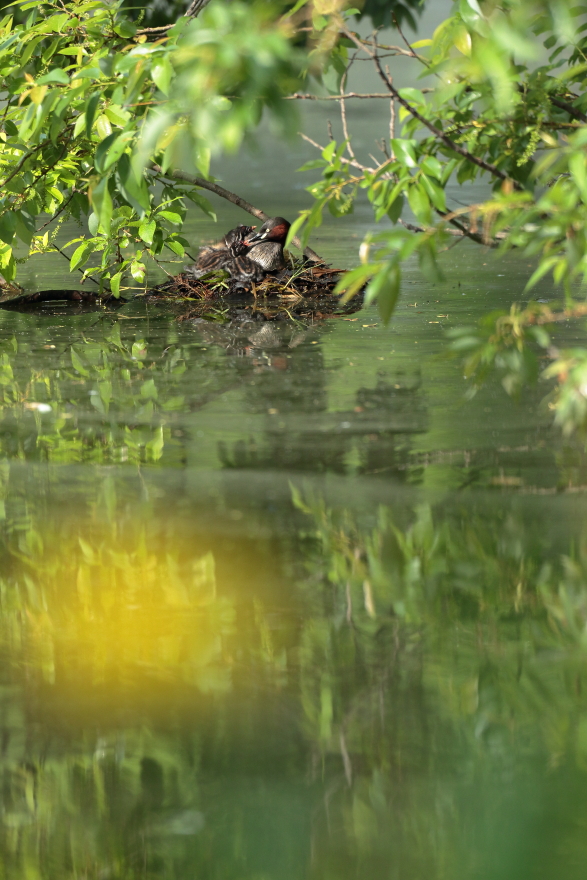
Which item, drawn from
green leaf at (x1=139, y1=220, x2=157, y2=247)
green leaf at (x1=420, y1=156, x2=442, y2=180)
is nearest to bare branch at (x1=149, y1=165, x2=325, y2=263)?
green leaf at (x1=139, y1=220, x2=157, y2=247)

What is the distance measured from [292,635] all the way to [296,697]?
18 centimetres

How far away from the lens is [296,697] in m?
1.55

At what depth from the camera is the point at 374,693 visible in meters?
1.55

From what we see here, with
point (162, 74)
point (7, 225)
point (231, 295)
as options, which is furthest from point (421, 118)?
point (231, 295)

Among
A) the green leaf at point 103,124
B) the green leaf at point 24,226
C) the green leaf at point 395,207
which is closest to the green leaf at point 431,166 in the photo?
the green leaf at point 395,207

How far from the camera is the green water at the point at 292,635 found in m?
1.29

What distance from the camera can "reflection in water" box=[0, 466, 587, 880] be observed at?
127cm

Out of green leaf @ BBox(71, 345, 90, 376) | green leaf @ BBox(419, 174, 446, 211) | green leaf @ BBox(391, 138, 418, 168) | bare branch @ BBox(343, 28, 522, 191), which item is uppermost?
bare branch @ BBox(343, 28, 522, 191)

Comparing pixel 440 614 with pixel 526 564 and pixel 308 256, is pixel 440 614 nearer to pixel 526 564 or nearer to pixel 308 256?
pixel 526 564

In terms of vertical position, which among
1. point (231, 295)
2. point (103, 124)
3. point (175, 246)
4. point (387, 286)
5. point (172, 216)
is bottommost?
point (231, 295)

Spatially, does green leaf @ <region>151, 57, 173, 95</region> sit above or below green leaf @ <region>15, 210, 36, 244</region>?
above

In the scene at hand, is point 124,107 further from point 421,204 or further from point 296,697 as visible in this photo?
point 296,697

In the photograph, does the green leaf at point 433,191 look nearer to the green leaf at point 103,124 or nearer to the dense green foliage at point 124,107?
the dense green foliage at point 124,107

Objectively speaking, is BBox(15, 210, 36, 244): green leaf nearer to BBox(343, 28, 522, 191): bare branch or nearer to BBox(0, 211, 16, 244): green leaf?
BBox(0, 211, 16, 244): green leaf
